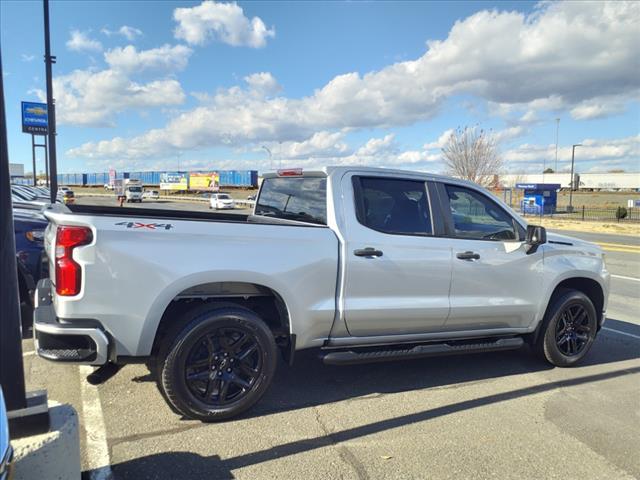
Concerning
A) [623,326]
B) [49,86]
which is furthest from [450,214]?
[49,86]

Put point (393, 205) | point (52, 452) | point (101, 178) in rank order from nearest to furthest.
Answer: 1. point (52, 452)
2. point (393, 205)
3. point (101, 178)

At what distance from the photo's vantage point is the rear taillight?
10.6 feet

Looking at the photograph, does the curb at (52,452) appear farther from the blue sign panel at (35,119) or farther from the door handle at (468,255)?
the blue sign panel at (35,119)

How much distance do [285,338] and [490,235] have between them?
2.21m

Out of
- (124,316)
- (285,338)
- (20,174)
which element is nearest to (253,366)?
(285,338)

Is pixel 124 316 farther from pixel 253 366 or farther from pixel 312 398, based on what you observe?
pixel 312 398

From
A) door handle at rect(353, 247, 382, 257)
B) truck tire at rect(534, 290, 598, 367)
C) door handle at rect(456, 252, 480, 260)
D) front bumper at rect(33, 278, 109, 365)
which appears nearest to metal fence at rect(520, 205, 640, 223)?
truck tire at rect(534, 290, 598, 367)

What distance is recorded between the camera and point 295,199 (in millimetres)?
4762

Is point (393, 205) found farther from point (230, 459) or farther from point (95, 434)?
point (95, 434)

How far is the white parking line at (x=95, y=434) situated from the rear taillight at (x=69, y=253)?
1036 millimetres

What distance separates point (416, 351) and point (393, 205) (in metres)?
1.30

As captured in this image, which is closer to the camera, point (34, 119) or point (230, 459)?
point (230, 459)

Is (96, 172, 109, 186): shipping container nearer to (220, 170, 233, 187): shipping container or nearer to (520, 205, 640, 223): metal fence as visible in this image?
(220, 170, 233, 187): shipping container

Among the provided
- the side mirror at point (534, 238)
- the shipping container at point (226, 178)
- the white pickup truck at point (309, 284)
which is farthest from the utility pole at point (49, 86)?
the shipping container at point (226, 178)
